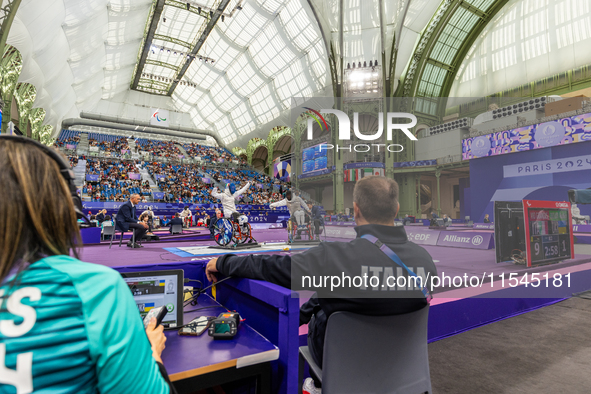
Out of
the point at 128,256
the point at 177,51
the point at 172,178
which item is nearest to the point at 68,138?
Answer: the point at 172,178

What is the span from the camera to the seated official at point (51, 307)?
0.57 meters

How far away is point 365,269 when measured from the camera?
4.20 ft

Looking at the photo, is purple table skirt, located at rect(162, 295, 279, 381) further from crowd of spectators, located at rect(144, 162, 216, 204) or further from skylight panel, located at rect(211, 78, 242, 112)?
skylight panel, located at rect(211, 78, 242, 112)

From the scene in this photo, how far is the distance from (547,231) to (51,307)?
579cm

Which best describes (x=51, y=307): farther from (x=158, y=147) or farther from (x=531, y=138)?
(x=158, y=147)

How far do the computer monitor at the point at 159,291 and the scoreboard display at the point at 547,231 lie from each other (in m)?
4.57

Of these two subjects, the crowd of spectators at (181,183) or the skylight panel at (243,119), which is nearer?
the crowd of spectators at (181,183)

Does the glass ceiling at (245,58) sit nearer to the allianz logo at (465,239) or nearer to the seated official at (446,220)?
the allianz logo at (465,239)

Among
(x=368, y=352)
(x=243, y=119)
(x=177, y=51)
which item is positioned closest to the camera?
(x=368, y=352)

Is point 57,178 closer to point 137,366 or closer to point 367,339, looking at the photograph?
point 137,366

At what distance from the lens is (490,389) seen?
2127mm

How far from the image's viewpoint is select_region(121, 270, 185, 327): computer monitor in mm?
1573

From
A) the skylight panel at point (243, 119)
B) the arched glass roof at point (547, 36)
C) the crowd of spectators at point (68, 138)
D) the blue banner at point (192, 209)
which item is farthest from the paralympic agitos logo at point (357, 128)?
the crowd of spectators at point (68, 138)

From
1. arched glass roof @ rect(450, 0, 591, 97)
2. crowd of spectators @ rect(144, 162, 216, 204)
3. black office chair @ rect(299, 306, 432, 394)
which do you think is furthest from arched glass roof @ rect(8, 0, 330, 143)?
black office chair @ rect(299, 306, 432, 394)
